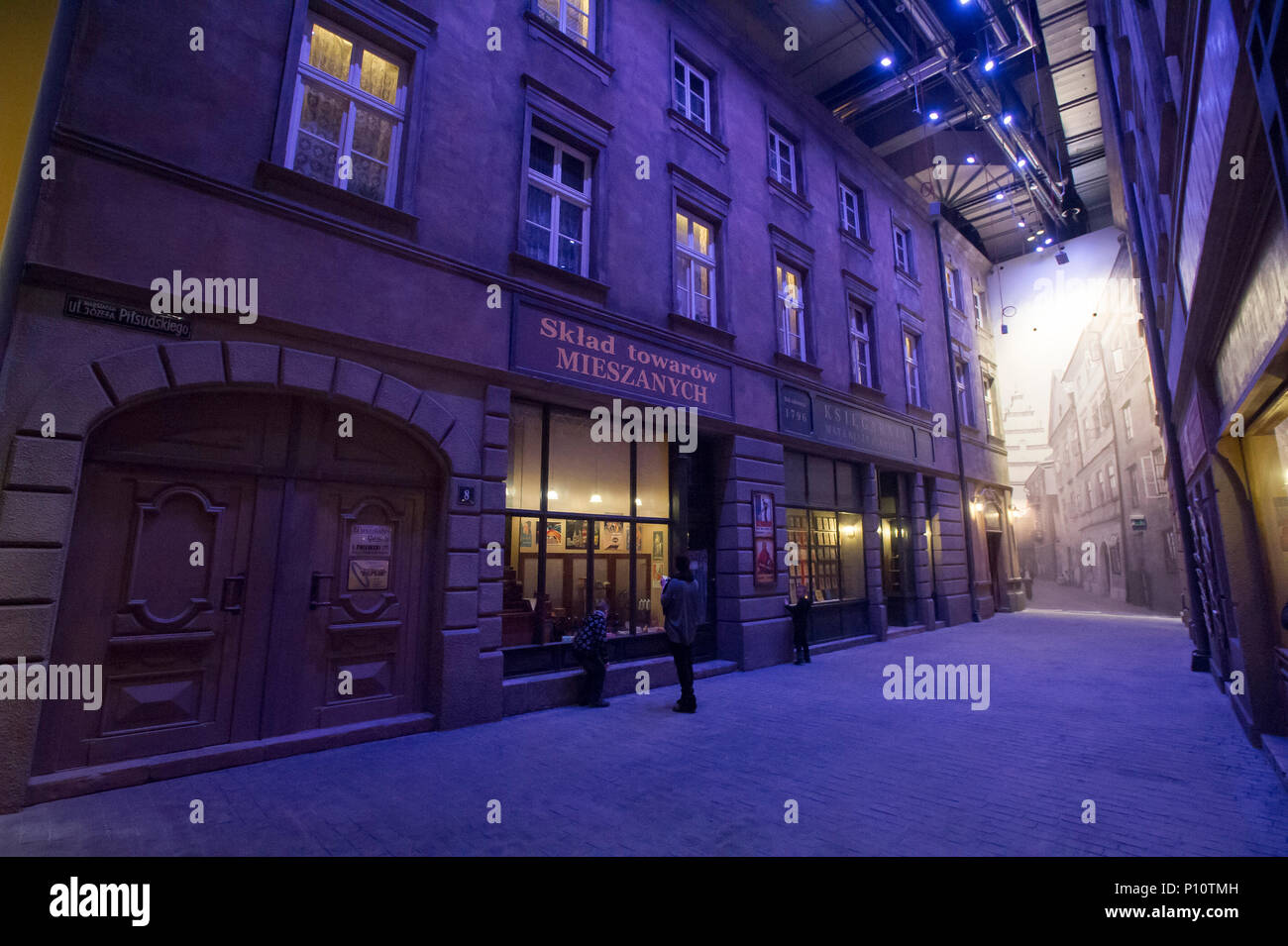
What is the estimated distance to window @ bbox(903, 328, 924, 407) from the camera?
1659 cm

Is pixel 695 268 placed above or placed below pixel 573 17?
below

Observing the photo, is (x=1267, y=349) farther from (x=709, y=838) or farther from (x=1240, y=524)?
(x=709, y=838)

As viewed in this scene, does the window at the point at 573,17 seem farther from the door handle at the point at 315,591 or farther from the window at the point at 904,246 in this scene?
the window at the point at 904,246

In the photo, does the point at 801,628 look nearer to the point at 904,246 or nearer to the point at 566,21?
the point at 566,21

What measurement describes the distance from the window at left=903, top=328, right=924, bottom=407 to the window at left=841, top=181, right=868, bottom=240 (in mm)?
3179

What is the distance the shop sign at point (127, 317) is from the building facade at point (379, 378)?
1.1 inches

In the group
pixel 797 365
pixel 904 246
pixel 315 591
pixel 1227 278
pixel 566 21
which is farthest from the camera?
pixel 904 246

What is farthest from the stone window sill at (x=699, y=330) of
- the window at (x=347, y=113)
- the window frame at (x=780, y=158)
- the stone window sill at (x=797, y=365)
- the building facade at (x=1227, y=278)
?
the building facade at (x=1227, y=278)

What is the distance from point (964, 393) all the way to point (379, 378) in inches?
748

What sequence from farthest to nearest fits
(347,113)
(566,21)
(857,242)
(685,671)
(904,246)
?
(904,246) < (857,242) < (566,21) < (685,671) < (347,113)

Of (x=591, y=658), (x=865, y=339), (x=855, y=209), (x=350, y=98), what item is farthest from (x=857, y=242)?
(x=591, y=658)

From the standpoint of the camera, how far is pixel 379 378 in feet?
21.2

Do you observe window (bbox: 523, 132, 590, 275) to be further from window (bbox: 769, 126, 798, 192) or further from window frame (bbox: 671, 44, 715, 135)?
window (bbox: 769, 126, 798, 192)

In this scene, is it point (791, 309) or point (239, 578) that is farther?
point (791, 309)
